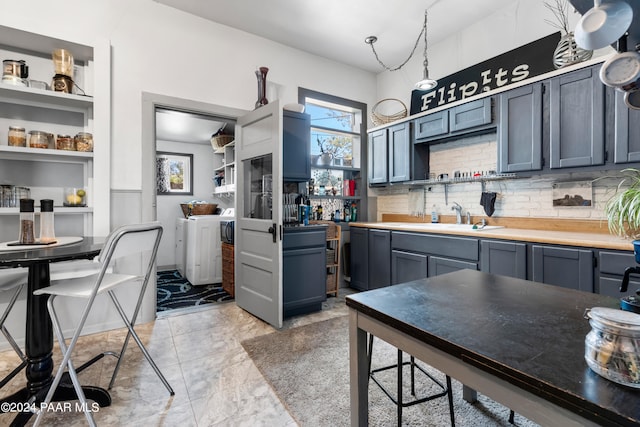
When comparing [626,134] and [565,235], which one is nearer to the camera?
[626,134]

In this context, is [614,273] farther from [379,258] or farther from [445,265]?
[379,258]

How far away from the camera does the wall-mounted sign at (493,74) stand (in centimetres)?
276

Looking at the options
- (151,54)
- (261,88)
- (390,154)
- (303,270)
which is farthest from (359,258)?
(151,54)

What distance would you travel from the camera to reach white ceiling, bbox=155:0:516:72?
303 cm

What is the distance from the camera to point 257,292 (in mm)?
3100

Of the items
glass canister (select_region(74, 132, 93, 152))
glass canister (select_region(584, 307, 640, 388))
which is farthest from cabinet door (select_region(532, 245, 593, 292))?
glass canister (select_region(74, 132, 93, 152))

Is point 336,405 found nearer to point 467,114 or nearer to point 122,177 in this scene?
point 122,177

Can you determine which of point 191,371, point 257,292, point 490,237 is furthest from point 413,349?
point 257,292

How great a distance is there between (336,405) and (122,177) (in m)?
2.74

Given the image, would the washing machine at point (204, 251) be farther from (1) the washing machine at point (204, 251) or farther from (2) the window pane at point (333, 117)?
(2) the window pane at point (333, 117)

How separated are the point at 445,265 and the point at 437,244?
215 millimetres

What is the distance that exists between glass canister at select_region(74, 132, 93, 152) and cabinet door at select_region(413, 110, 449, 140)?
3426 millimetres

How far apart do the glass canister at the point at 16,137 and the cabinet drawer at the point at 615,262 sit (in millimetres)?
4423

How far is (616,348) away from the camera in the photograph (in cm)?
61
